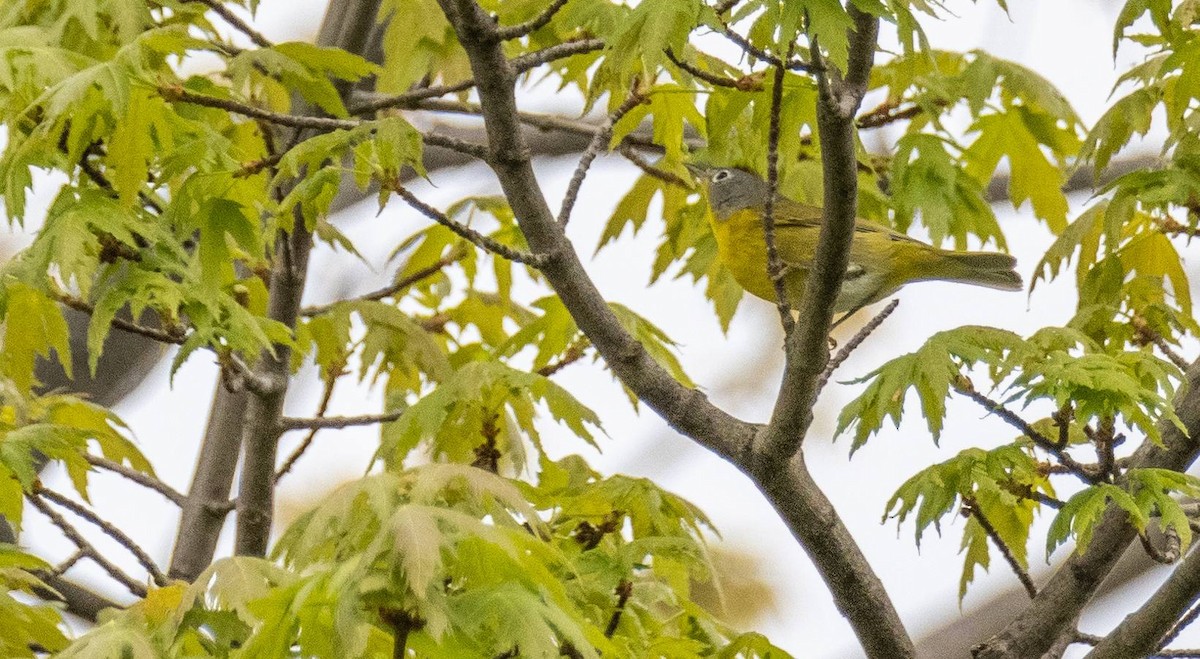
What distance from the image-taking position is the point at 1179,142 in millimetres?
3873

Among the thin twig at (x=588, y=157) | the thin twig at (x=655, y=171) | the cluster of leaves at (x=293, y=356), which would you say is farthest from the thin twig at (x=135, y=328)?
the thin twig at (x=655, y=171)

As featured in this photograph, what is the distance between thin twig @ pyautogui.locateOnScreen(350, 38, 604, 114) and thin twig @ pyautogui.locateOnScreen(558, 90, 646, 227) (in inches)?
7.3

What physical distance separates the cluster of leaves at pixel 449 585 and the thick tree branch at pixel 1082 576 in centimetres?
72

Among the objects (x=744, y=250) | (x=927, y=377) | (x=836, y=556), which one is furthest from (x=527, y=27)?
(x=744, y=250)

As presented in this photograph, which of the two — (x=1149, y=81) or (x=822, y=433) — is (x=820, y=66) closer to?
(x=1149, y=81)

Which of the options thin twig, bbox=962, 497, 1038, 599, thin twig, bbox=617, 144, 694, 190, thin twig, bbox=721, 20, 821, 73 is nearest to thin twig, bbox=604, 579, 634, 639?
thin twig, bbox=962, 497, 1038, 599

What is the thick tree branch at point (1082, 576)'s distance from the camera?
3.58 metres

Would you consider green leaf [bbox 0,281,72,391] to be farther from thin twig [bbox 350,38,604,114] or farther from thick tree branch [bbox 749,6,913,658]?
thick tree branch [bbox 749,6,913,658]

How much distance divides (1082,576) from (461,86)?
2.15 meters

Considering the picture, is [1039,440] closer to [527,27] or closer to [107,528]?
[527,27]

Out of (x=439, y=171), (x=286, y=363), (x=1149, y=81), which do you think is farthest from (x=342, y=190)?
(x=1149, y=81)

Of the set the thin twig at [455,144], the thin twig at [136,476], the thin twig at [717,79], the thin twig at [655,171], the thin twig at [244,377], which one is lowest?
the thin twig at [717,79]

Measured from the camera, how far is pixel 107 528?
3.77 meters

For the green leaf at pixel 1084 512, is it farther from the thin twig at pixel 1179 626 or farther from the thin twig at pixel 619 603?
the thin twig at pixel 619 603
